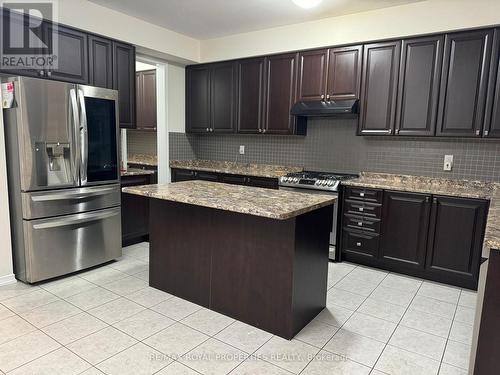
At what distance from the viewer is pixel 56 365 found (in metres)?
1.94

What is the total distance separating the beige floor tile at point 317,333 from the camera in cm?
226

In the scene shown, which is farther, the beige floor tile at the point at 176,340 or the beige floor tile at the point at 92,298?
the beige floor tile at the point at 92,298

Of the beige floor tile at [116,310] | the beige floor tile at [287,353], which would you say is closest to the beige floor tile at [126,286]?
the beige floor tile at [116,310]

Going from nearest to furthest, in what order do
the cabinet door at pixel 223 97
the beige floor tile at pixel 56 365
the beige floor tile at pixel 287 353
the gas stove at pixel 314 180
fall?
the beige floor tile at pixel 56 365 < the beige floor tile at pixel 287 353 < the gas stove at pixel 314 180 < the cabinet door at pixel 223 97

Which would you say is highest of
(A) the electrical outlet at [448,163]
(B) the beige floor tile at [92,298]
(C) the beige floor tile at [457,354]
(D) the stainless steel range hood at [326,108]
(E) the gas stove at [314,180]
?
(D) the stainless steel range hood at [326,108]

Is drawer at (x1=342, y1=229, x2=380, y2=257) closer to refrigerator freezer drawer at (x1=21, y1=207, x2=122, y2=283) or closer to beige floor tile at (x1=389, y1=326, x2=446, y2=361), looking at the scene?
beige floor tile at (x1=389, y1=326, x2=446, y2=361)

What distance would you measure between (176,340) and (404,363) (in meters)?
1.41

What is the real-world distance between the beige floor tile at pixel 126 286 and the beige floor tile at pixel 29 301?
438 millimetres

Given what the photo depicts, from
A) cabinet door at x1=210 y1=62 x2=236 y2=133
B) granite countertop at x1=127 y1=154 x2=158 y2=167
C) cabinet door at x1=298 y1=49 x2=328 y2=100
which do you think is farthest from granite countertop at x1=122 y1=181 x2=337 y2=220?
granite countertop at x1=127 y1=154 x2=158 y2=167

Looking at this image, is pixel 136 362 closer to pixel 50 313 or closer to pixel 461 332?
pixel 50 313

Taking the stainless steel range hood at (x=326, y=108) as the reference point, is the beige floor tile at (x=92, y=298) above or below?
below

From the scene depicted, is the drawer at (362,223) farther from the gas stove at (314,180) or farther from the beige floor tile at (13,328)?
the beige floor tile at (13,328)

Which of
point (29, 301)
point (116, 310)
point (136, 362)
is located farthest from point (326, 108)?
point (29, 301)

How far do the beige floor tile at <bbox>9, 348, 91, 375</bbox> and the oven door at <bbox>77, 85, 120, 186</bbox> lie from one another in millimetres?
1587
